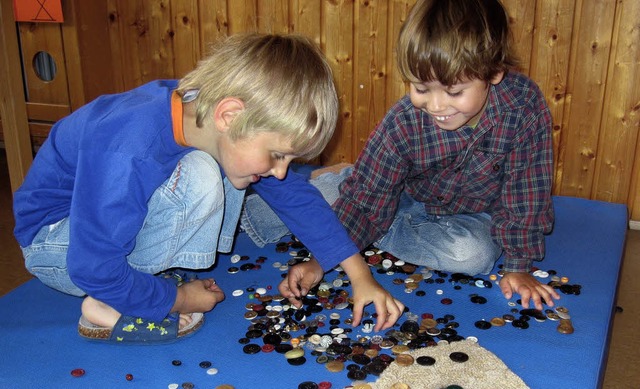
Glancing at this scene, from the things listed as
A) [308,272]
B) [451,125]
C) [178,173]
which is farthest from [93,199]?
[451,125]

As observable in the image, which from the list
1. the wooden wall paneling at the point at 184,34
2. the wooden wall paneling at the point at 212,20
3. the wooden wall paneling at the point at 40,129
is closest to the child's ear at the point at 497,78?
the wooden wall paneling at the point at 212,20

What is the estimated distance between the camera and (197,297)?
1.45m

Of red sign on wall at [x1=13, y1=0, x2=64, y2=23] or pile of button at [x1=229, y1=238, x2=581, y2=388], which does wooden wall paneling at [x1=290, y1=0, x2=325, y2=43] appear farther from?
pile of button at [x1=229, y1=238, x2=581, y2=388]

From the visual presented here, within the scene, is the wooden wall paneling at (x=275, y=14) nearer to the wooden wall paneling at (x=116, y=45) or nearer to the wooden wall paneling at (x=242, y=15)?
the wooden wall paneling at (x=242, y=15)

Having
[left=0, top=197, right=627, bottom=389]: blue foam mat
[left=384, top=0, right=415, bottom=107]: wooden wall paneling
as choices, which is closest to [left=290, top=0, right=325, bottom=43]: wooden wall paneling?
[left=384, top=0, right=415, bottom=107]: wooden wall paneling

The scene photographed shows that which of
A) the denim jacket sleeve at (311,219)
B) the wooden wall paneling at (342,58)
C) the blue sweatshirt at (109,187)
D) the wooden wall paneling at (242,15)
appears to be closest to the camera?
the blue sweatshirt at (109,187)

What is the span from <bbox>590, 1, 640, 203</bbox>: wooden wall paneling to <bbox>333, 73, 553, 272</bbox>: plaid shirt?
840 mm

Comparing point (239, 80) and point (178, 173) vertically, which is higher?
point (239, 80)

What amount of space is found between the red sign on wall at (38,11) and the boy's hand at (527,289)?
2259 millimetres

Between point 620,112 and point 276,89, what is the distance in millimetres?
1632

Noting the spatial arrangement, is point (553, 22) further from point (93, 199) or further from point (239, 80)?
point (93, 199)

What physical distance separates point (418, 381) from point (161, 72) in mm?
2215

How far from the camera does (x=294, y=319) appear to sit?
4.84ft

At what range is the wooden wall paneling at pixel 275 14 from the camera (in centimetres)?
270
